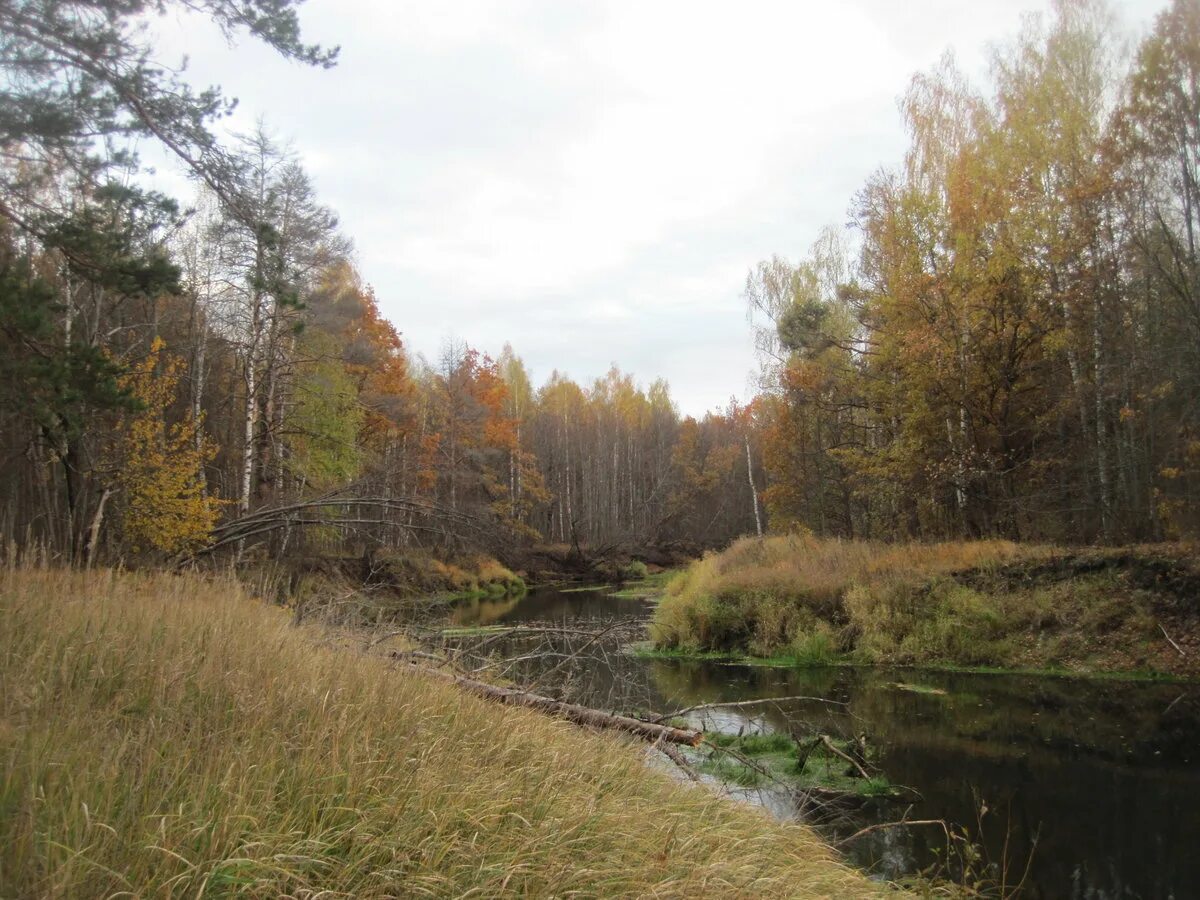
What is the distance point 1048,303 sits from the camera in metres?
20.2

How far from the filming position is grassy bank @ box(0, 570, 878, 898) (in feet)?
9.02

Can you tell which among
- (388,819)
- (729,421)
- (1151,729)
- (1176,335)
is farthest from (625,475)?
(388,819)

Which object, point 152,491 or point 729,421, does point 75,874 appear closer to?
point 152,491

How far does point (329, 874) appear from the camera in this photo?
3.05 meters

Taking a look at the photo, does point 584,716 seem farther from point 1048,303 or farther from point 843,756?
point 1048,303

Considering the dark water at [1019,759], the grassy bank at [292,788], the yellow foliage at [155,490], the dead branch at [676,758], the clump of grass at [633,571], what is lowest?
the dark water at [1019,759]

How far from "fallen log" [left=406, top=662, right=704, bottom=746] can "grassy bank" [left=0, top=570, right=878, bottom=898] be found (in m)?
1.64

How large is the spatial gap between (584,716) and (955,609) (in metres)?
12.2

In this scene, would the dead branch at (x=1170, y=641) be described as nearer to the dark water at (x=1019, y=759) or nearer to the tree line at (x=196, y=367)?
the dark water at (x=1019, y=759)

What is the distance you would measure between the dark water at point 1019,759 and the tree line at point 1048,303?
6238 mm

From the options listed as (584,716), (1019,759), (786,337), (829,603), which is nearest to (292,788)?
(584,716)

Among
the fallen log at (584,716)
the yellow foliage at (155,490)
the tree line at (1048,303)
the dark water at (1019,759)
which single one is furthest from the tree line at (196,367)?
the tree line at (1048,303)

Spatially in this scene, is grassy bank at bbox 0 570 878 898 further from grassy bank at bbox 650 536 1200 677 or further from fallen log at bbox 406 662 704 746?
grassy bank at bbox 650 536 1200 677

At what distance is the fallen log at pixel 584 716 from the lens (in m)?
7.28
